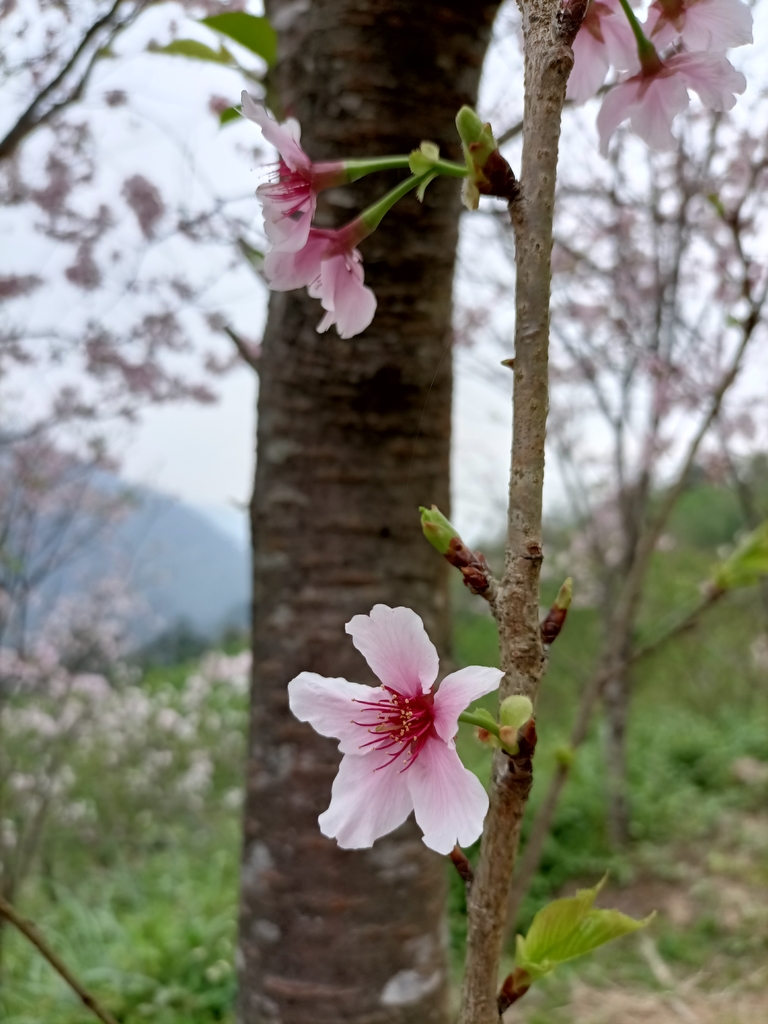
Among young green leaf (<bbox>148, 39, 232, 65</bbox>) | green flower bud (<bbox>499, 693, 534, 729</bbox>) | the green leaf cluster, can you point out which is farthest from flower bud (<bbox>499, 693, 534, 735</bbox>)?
young green leaf (<bbox>148, 39, 232, 65</bbox>)

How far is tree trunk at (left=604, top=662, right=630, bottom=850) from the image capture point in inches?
136

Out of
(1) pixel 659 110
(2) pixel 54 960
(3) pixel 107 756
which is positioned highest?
(1) pixel 659 110

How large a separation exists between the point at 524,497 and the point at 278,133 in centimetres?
24

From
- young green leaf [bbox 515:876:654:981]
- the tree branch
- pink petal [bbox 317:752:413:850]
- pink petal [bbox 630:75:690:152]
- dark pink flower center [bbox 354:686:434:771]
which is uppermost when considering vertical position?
the tree branch

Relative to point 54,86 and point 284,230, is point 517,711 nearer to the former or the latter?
point 284,230

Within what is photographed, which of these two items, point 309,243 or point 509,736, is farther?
point 309,243

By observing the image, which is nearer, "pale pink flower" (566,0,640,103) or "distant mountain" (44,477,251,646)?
"pale pink flower" (566,0,640,103)

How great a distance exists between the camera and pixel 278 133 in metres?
0.40

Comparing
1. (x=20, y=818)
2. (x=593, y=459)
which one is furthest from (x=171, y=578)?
(x=593, y=459)

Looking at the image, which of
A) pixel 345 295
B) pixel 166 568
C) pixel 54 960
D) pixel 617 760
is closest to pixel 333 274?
pixel 345 295

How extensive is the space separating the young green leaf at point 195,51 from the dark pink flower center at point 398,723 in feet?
2.43

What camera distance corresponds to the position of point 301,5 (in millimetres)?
906

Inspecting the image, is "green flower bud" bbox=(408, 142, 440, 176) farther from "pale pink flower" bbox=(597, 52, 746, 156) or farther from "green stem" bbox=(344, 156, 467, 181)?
"pale pink flower" bbox=(597, 52, 746, 156)

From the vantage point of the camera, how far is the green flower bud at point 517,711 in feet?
0.90
